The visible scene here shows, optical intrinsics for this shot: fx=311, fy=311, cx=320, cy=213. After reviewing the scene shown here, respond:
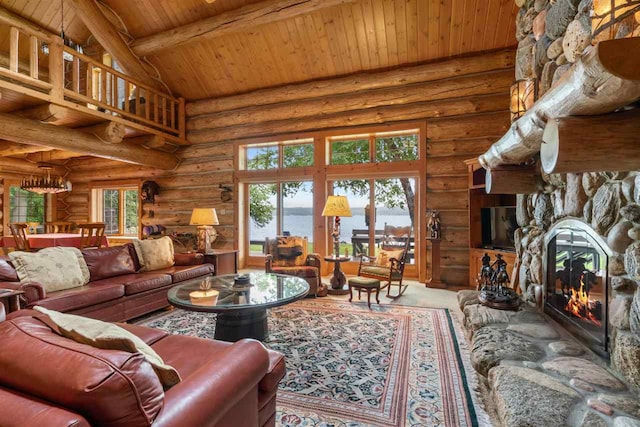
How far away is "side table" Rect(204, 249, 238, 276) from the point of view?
4.57 m

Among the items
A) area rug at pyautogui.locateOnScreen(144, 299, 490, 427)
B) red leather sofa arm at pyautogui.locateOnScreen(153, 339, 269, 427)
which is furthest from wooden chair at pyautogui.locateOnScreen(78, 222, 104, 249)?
red leather sofa arm at pyautogui.locateOnScreen(153, 339, 269, 427)

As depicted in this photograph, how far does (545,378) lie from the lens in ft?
5.36

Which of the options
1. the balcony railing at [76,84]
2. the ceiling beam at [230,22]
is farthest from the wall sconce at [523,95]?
the balcony railing at [76,84]

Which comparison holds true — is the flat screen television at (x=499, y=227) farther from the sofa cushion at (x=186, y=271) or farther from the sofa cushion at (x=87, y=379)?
the sofa cushion at (x=87, y=379)

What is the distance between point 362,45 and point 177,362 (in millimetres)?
5187

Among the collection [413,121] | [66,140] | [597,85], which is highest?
[413,121]

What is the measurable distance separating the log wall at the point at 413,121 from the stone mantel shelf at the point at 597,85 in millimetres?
3456

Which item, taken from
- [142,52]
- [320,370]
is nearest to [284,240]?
[320,370]

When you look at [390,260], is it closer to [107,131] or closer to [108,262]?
[108,262]

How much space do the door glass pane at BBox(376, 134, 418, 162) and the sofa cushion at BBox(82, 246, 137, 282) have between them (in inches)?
164

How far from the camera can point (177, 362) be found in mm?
1509

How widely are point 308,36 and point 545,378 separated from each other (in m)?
5.38

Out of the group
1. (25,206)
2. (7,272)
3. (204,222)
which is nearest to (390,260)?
(204,222)

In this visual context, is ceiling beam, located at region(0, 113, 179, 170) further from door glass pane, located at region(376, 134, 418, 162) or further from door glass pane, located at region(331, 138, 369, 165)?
door glass pane, located at region(376, 134, 418, 162)
